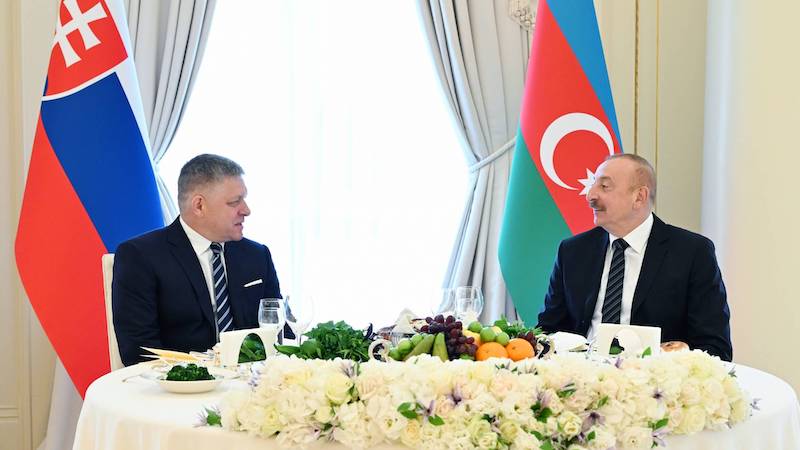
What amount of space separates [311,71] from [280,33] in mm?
267

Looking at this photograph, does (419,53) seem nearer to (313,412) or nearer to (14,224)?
(14,224)

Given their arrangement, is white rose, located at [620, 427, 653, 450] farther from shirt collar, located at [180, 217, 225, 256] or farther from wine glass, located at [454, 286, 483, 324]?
shirt collar, located at [180, 217, 225, 256]

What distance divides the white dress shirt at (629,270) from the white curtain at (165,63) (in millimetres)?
2416

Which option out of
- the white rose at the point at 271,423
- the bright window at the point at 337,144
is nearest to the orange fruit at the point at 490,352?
the white rose at the point at 271,423

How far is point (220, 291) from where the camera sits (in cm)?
346

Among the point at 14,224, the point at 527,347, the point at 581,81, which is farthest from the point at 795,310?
the point at 14,224

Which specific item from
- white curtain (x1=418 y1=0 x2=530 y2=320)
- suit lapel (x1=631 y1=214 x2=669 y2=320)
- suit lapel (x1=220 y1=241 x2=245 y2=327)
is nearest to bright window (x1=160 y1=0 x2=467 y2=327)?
white curtain (x1=418 y1=0 x2=530 y2=320)

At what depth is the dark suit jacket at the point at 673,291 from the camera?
3.30 metres

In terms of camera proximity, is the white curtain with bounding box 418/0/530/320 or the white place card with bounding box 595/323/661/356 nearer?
the white place card with bounding box 595/323/661/356

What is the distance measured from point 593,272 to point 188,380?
5.92ft

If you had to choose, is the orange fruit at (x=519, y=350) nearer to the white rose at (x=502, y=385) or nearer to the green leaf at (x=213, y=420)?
the white rose at (x=502, y=385)

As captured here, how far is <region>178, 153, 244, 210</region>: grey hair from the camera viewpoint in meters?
3.46

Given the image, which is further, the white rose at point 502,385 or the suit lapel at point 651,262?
the suit lapel at point 651,262

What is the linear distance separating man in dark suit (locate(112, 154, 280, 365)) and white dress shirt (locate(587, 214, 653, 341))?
1.30 meters
